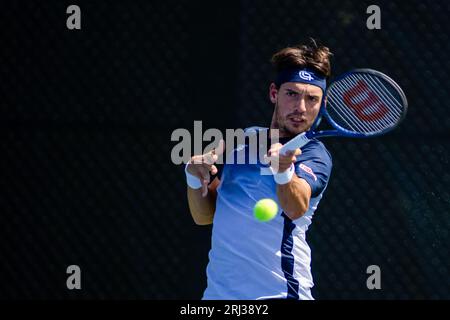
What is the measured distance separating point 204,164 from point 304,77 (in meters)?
0.45

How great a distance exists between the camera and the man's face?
314 cm

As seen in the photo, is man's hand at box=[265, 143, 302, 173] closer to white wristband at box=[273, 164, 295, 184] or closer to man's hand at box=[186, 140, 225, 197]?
white wristband at box=[273, 164, 295, 184]

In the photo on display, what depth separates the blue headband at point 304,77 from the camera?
10.4 ft

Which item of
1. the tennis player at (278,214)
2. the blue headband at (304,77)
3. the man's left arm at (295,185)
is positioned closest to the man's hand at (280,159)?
the man's left arm at (295,185)

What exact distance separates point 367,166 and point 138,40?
115 cm

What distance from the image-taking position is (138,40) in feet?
14.2

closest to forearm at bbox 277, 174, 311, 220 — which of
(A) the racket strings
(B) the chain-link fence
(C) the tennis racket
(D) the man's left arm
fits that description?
(D) the man's left arm

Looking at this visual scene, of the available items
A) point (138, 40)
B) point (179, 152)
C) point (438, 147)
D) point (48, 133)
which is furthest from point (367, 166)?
point (48, 133)

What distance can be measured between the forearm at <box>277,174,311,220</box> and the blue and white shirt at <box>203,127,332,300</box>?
86 mm

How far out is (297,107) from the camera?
3.15 metres

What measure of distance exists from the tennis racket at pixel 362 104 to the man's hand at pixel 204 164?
12.3 inches

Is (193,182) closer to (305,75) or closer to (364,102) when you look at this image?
(305,75)

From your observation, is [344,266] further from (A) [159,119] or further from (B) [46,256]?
(B) [46,256]

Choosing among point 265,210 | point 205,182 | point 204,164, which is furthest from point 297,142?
point 205,182
